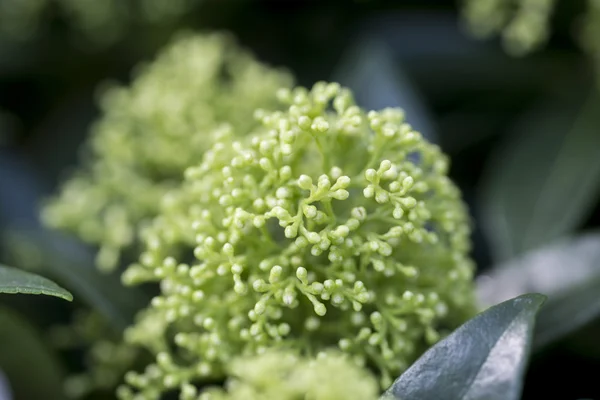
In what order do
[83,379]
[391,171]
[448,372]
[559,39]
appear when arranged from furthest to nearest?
1. [559,39]
2. [83,379]
3. [391,171]
4. [448,372]

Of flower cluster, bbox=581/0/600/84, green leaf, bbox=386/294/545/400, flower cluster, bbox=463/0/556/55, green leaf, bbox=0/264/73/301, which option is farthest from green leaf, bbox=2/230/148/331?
flower cluster, bbox=581/0/600/84

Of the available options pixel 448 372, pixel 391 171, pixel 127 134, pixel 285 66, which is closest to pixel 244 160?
pixel 391 171

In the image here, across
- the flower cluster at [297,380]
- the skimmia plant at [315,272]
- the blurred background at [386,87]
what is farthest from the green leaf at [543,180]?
the flower cluster at [297,380]

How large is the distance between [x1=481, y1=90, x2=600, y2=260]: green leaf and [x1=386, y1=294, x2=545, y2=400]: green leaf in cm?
51

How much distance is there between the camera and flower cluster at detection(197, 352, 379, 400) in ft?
2.26

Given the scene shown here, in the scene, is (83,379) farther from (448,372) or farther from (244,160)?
(448,372)

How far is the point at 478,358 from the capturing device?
0.71 metres

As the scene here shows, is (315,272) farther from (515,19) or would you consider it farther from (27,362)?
(515,19)

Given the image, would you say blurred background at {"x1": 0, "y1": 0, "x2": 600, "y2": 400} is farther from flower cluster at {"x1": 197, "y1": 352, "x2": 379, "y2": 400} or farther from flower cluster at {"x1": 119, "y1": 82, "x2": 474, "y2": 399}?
flower cluster at {"x1": 197, "y1": 352, "x2": 379, "y2": 400}

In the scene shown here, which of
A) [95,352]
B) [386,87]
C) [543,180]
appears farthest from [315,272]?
[543,180]

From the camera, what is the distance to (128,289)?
3.59 feet

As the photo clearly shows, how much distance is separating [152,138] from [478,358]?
26.2 inches

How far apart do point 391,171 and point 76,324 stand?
0.56 m

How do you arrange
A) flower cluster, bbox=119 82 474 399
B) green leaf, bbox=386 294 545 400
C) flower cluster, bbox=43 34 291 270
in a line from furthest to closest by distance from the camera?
flower cluster, bbox=43 34 291 270
flower cluster, bbox=119 82 474 399
green leaf, bbox=386 294 545 400
